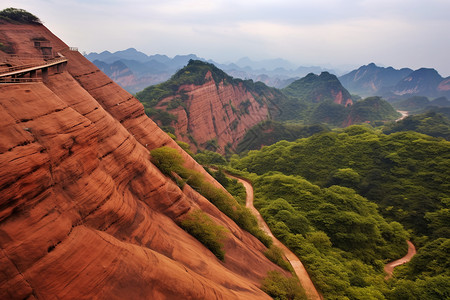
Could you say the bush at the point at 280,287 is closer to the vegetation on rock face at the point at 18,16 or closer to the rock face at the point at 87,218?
the rock face at the point at 87,218

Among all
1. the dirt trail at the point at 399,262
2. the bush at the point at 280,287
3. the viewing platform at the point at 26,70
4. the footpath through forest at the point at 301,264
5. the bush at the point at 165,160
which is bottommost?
the dirt trail at the point at 399,262

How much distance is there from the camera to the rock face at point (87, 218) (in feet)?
37.3

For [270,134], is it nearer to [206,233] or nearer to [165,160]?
[165,160]

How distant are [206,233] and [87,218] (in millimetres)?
10238

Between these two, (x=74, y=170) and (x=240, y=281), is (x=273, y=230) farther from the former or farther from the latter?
(x=74, y=170)

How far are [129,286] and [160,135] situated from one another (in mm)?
20401

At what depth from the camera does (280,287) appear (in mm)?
21938

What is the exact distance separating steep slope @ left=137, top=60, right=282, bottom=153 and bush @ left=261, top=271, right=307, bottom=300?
6676 centimetres

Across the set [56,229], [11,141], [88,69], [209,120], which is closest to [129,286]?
[56,229]

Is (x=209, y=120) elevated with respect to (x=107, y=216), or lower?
lower

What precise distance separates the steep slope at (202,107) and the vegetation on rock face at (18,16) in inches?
1936

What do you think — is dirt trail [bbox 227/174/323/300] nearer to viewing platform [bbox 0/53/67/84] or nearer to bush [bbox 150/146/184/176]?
bush [bbox 150/146/184/176]

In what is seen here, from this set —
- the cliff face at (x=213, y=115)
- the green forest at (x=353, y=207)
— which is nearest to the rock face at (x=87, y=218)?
the green forest at (x=353, y=207)

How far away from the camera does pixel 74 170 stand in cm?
1540
